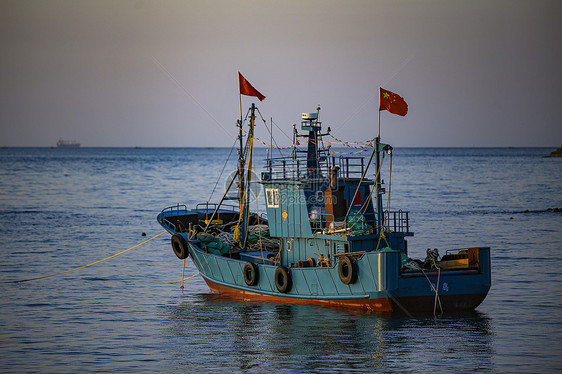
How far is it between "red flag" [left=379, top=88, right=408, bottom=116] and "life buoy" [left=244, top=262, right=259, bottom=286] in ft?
24.4

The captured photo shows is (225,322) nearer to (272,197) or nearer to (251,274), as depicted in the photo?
(251,274)

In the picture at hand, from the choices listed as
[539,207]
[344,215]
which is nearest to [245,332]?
[344,215]

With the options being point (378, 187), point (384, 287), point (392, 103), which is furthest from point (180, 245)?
point (392, 103)

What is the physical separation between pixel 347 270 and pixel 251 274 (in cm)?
436

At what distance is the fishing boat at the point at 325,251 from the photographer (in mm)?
23984

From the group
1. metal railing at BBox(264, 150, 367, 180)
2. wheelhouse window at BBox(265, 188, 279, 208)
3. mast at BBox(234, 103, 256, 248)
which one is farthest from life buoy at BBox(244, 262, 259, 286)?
metal railing at BBox(264, 150, 367, 180)

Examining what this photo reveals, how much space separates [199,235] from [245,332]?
25.7 ft

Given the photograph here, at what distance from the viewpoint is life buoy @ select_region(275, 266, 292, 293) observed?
25.9m

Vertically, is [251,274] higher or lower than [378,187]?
lower

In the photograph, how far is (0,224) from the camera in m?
54.2

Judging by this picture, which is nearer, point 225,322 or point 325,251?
point 225,322

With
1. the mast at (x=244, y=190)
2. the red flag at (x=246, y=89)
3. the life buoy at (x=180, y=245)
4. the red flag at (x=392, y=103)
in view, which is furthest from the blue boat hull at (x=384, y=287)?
the red flag at (x=246, y=89)

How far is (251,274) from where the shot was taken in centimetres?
2705

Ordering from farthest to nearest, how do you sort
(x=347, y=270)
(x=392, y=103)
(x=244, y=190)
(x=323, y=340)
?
(x=244, y=190), (x=392, y=103), (x=347, y=270), (x=323, y=340)
